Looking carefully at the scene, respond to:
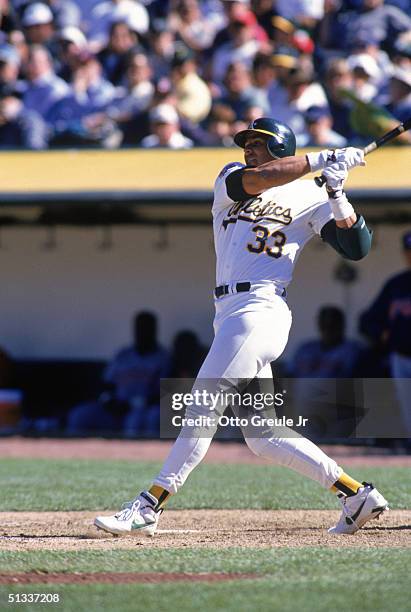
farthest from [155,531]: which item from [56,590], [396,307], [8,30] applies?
[8,30]

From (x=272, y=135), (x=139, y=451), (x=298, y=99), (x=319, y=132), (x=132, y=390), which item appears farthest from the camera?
(x=132, y=390)

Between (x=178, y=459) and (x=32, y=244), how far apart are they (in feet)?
22.9

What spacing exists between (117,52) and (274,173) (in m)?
7.03

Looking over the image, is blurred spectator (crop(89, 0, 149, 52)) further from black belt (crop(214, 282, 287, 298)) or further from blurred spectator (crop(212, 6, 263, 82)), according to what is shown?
black belt (crop(214, 282, 287, 298))

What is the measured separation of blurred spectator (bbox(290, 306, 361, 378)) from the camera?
9.66 m

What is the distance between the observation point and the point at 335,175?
14.3 ft

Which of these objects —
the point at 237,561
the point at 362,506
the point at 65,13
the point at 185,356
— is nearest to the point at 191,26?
the point at 65,13

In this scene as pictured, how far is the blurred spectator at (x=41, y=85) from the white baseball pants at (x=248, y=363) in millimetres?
6399

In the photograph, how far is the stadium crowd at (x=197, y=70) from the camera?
9719 millimetres

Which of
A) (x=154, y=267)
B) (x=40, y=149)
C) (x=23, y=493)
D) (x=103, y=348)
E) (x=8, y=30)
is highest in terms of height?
(x=8, y=30)

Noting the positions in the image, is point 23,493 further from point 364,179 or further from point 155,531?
point 364,179

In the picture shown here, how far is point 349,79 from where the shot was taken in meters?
9.95

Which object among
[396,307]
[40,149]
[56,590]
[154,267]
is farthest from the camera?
[154,267]

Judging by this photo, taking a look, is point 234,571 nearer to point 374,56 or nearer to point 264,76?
point 264,76
